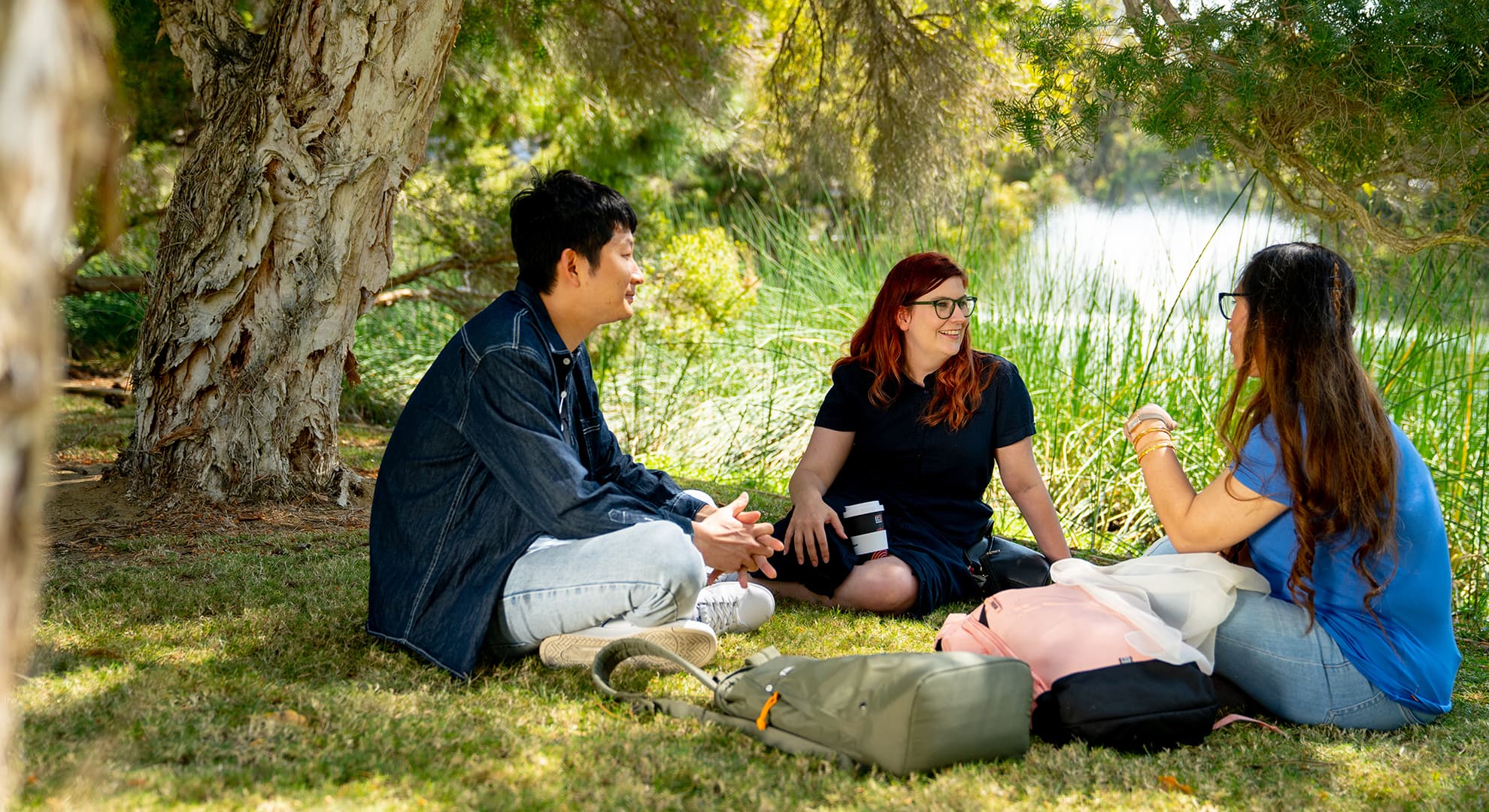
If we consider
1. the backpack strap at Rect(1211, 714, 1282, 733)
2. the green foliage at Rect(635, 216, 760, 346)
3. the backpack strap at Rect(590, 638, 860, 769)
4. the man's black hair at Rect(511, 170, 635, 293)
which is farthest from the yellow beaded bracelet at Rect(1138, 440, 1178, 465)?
the green foliage at Rect(635, 216, 760, 346)

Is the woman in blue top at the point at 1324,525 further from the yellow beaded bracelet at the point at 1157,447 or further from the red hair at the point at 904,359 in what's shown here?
the red hair at the point at 904,359

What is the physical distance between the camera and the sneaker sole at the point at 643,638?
2.47 m

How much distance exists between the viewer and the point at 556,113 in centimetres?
795

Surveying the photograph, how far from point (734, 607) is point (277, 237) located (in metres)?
2.25

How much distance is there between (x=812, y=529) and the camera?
3.26m

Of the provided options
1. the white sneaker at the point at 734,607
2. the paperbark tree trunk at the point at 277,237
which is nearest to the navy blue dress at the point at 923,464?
the white sneaker at the point at 734,607

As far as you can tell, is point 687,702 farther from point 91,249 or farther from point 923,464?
point 91,249

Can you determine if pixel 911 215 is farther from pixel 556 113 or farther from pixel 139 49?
pixel 139 49

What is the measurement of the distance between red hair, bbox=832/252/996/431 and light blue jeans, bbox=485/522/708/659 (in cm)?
124

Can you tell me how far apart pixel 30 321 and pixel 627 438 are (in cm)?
591

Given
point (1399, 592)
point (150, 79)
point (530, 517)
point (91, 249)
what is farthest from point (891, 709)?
point (150, 79)

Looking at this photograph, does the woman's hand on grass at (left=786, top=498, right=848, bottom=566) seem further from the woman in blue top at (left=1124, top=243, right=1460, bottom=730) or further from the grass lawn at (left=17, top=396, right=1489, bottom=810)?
the woman in blue top at (left=1124, top=243, right=1460, bottom=730)

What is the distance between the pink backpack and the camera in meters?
2.25

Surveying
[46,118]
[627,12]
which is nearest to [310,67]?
[627,12]
